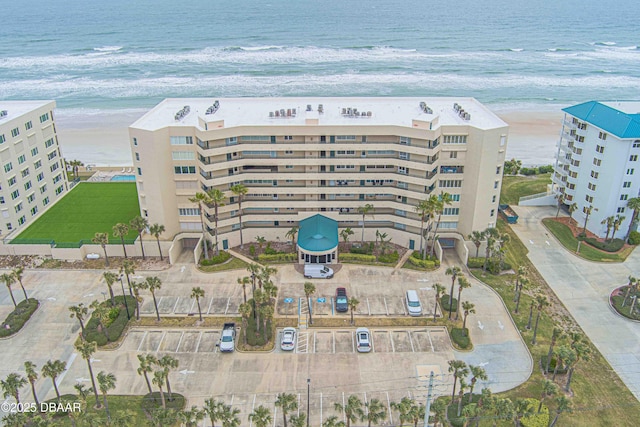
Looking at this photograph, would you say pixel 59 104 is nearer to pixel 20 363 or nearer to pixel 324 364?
pixel 20 363

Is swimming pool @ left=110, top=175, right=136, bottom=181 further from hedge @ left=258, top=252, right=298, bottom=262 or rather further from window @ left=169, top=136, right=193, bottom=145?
hedge @ left=258, top=252, right=298, bottom=262

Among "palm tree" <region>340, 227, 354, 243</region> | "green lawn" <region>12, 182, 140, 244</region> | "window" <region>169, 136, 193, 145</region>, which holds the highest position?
"window" <region>169, 136, 193, 145</region>

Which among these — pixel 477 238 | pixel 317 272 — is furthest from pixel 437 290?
pixel 317 272

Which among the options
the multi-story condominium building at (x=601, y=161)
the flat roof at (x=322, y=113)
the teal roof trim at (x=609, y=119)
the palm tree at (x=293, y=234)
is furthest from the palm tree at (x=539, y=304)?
the palm tree at (x=293, y=234)

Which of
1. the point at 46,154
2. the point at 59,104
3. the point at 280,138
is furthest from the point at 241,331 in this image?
the point at 59,104

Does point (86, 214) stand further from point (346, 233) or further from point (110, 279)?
point (346, 233)

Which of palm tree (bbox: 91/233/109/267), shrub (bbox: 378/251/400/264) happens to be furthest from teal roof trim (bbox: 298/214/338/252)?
palm tree (bbox: 91/233/109/267)
